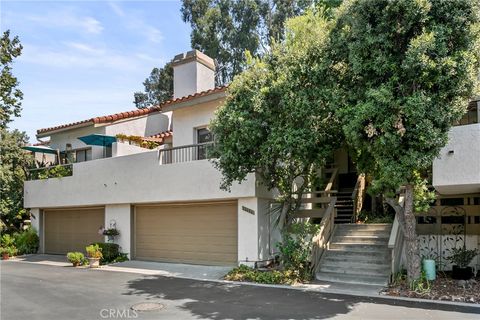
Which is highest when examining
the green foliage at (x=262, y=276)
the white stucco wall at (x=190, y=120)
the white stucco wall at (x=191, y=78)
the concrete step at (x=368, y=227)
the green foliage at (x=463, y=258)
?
the white stucco wall at (x=191, y=78)

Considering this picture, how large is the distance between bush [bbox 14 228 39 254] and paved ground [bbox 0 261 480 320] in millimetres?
8272

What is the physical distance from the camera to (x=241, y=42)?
32688 mm

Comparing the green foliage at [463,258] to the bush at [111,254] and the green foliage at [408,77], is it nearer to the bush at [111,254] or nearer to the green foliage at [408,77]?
the green foliage at [408,77]

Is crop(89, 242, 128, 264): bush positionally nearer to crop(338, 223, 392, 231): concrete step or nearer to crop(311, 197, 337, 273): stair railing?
crop(311, 197, 337, 273): stair railing

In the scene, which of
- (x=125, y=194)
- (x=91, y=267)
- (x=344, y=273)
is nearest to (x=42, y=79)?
(x=125, y=194)

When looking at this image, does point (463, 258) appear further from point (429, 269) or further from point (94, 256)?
point (94, 256)

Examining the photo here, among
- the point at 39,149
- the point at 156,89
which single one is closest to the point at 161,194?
the point at 39,149

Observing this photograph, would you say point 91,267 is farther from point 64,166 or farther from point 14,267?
point 64,166

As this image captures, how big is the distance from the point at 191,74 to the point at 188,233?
7.63m

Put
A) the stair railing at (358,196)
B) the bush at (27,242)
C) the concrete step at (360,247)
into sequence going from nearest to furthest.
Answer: the concrete step at (360,247), the stair railing at (358,196), the bush at (27,242)

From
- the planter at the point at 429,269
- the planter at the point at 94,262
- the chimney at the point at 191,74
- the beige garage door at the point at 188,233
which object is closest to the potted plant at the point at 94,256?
the planter at the point at 94,262

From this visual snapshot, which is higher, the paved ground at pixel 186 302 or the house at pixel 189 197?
the house at pixel 189 197

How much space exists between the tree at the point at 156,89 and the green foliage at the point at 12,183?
16.4m

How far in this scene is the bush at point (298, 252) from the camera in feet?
38.6
